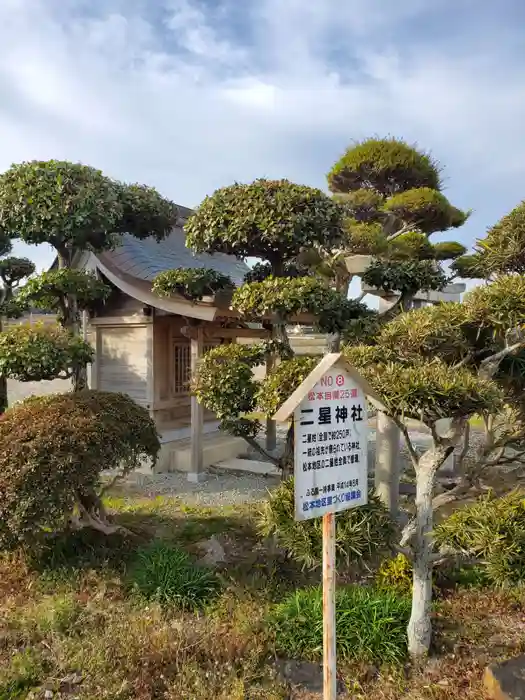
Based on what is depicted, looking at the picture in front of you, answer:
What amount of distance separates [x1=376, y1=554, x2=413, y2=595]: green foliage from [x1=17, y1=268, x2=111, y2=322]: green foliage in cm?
406

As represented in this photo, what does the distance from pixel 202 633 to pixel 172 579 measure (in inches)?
30.6

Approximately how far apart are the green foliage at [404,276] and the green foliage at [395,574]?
2.73 metres

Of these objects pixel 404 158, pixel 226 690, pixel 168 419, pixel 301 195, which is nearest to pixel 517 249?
pixel 301 195

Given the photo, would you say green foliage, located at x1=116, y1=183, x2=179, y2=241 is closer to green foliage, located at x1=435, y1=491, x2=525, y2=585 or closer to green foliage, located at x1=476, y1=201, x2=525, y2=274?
green foliage, located at x1=476, y1=201, x2=525, y2=274

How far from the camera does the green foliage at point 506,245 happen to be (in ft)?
13.1

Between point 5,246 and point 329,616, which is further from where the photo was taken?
point 5,246

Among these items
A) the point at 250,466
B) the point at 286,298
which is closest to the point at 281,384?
the point at 286,298

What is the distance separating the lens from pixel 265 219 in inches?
185

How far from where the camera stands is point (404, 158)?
359 inches

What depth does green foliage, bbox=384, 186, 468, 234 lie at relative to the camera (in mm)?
8508

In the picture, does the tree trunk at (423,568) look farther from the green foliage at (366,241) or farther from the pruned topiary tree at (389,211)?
the green foliage at (366,241)

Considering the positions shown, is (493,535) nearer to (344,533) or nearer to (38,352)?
(344,533)

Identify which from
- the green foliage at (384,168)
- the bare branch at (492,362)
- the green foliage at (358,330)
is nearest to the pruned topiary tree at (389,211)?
the green foliage at (384,168)

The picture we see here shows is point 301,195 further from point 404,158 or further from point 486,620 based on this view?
point 404,158
